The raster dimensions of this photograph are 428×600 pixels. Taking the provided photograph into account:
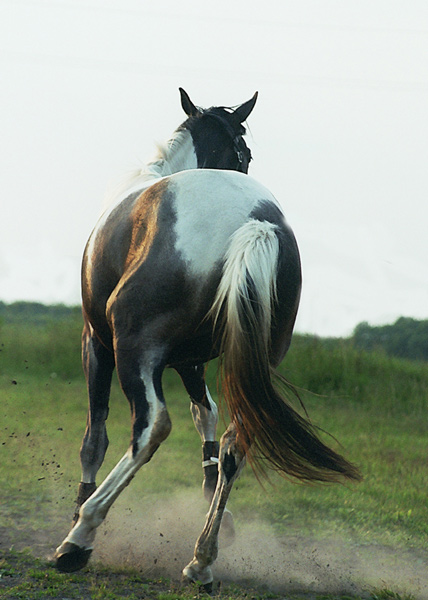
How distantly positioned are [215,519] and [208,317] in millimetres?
950

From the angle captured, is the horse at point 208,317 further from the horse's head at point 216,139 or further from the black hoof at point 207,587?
the horse's head at point 216,139

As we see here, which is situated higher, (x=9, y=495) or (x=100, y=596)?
(x=100, y=596)

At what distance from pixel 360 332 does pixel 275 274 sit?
1025 centimetres

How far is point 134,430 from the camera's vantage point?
3.06 m

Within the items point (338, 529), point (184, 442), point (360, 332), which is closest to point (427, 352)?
point (360, 332)

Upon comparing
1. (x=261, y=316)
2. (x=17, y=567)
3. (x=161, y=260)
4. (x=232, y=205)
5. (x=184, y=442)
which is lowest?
(x=184, y=442)

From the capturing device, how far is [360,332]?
13.0 meters

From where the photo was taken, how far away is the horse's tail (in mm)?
3006

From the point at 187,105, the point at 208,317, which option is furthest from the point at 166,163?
the point at 208,317

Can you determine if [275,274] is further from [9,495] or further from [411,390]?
[411,390]

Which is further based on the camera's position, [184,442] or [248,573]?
[184,442]

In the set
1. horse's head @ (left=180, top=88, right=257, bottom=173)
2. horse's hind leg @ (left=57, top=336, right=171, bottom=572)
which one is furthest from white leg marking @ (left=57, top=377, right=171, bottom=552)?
horse's head @ (left=180, top=88, right=257, bottom=173)

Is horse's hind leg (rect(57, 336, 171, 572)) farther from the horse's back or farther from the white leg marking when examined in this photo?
the horse's back

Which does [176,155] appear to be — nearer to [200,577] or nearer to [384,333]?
[200,577]
